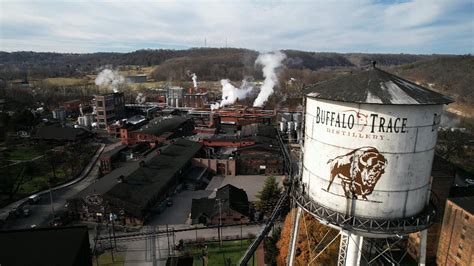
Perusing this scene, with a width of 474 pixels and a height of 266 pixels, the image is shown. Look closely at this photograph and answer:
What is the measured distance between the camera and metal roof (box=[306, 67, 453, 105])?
9.73m

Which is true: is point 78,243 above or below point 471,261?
above

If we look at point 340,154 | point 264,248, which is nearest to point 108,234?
point 264,248

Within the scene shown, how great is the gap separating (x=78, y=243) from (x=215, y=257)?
32.1 feet

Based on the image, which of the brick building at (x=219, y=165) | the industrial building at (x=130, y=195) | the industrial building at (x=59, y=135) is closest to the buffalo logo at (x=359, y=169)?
the industrial building at (x=130, y=195)

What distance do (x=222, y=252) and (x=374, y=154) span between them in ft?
58.1

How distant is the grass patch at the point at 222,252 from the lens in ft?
76.6

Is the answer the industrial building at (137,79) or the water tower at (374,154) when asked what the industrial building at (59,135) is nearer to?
the water tower at (374,154)

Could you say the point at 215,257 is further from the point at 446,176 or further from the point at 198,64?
the point at 198,64

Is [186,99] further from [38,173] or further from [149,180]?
[149,180]

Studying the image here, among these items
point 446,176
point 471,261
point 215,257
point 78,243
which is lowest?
Result: point 215,257

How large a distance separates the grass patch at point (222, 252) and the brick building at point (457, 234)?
45.0 feet

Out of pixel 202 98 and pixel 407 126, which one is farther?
pixel 202 98

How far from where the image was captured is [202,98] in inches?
3292

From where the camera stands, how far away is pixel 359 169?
33.1 feet
